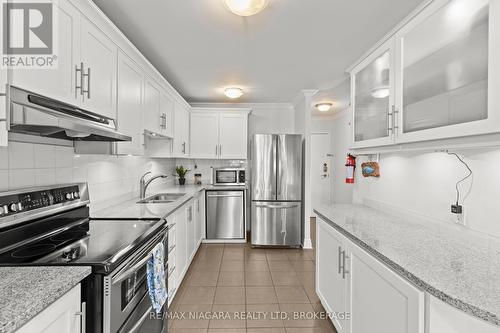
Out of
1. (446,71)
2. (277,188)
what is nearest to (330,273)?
(446,71)

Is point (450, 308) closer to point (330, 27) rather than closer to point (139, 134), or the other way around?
point (330, 27)

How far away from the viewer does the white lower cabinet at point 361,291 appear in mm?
1178

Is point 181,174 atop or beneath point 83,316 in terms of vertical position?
atop

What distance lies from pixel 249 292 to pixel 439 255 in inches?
79.0

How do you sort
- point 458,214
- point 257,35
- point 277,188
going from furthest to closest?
1. point 277,188
2. point 257,35
3. point 458,214

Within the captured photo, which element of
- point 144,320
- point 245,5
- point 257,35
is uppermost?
point 257,35

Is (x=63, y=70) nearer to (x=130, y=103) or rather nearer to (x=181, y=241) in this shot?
(x=130, y=103)

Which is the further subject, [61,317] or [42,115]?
[42,115]

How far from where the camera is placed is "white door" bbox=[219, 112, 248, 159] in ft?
15.8

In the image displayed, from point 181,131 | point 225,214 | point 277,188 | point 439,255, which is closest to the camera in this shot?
point 439,255

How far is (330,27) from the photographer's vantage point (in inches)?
88.7

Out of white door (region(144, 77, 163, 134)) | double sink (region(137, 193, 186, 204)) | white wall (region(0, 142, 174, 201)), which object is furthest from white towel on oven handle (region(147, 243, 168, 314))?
double sink (region(137, 193, 186, 204))

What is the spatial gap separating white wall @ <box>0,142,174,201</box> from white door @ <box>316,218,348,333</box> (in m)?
1.96

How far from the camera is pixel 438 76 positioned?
157 centimetres
